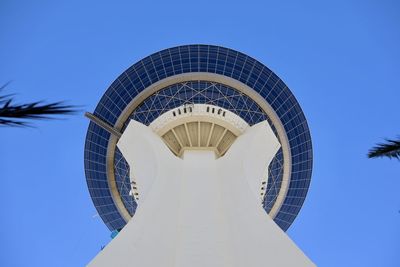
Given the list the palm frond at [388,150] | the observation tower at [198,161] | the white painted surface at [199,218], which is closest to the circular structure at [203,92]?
the observation tower at [198,161]

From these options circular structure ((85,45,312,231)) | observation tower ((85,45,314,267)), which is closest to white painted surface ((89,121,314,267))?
observation tower ((85,45,314,267))

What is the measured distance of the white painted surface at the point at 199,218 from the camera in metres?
12.6

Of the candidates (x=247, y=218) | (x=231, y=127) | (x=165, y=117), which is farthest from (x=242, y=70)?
(x=247, y=218)

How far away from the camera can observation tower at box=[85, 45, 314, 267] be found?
43.8ft

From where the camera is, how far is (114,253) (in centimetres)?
1231

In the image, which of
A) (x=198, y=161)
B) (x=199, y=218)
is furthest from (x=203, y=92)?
(x=199, y=218)

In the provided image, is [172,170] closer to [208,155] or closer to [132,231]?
[208,155]

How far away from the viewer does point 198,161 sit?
20.7 meters

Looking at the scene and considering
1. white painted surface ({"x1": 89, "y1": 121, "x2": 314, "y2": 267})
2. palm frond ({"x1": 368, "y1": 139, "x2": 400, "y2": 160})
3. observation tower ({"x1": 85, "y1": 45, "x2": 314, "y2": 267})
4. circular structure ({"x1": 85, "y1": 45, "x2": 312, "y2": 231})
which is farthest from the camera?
circular structure ({"x1": 85, "y1": 45, "x2": 312, "y2": 231})

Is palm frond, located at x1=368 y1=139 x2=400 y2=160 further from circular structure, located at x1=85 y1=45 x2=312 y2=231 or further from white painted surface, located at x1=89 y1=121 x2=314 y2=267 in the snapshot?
circular structure, located at x1=85 y1=45 x2=312 y2=231

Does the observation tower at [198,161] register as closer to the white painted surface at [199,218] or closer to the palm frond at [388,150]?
the white painted surface at [199,218]

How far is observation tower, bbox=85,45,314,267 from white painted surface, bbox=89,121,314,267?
0.05 metres

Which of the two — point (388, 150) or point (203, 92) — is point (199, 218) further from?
point (203, 92)

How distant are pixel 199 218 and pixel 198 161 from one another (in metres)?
5.88
